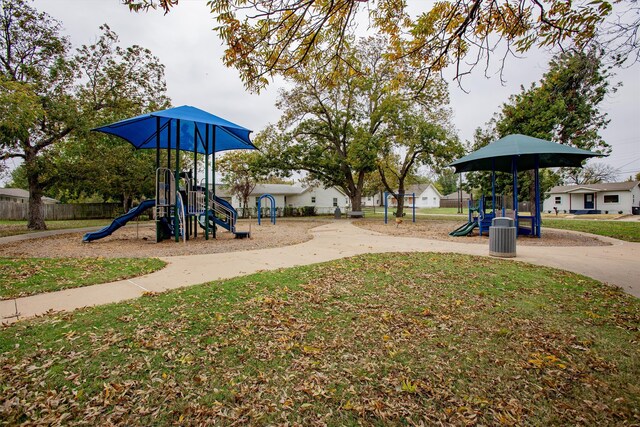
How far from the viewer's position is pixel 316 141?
26891mm

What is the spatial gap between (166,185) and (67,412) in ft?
33.4

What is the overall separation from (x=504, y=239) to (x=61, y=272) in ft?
32.3

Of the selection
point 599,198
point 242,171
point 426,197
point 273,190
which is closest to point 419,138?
point 242,171

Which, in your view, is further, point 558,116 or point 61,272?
point 558,116

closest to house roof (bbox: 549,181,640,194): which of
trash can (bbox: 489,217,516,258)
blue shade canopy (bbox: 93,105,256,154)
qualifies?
trash can (bbox: 489,217,516,258)

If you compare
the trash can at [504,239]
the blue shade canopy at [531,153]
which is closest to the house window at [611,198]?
the blue shade canopy at [531,153]

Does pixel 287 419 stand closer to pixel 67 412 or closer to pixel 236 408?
pixel 236 408

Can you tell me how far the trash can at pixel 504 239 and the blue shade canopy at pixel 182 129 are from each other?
8.60 meters

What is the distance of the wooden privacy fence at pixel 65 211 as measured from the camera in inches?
1129

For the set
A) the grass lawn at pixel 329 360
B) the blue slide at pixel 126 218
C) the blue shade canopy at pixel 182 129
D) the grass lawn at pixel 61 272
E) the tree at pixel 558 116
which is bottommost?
the grass lawn at pixel 329 360

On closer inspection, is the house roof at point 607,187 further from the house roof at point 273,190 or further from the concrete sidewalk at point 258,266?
the concrete sidewalk at point 258,266

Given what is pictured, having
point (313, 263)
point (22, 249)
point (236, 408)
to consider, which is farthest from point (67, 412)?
point (22, 249)

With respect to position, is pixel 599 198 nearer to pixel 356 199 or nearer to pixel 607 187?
pixel 607 187

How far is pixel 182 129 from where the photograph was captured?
12.9 meters
